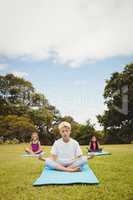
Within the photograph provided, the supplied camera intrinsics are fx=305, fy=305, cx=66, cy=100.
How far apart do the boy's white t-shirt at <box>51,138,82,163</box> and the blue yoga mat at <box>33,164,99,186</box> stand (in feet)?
1.56

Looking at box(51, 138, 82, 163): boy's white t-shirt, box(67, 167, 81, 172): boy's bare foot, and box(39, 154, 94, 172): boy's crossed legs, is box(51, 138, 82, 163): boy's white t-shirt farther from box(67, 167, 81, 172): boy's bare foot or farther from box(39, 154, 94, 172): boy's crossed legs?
box(67, 167, 81, 172): boy's bare foot

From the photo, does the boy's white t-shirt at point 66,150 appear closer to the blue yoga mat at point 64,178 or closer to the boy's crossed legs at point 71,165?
the boy's crossed legs at point 71,165

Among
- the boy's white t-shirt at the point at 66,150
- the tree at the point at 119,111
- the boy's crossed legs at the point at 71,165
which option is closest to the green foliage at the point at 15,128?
the tree at the point at 119,111

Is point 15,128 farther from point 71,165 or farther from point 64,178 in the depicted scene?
point 64,178

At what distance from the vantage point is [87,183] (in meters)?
4.70

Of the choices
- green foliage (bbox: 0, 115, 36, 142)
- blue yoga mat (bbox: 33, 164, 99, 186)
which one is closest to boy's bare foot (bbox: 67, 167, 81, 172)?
blue yoga mat (bbox: 33, 164, 99, 186)

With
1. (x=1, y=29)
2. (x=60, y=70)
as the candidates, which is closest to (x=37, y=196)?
(x=1, y=29)

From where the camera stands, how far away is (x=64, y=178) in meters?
5.09

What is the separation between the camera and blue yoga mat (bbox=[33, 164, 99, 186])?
15.5 ft

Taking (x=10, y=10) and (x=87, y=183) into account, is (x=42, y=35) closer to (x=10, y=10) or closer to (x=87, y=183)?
(x=10, y=10)

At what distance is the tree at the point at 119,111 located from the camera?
93.8ft

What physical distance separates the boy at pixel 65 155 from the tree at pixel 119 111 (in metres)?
22.5

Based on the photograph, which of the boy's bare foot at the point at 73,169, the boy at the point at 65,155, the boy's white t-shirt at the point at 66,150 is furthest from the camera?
the boy's white t-shirt at the point at 66,150

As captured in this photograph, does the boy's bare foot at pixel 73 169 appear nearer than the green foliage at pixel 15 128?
Yes
